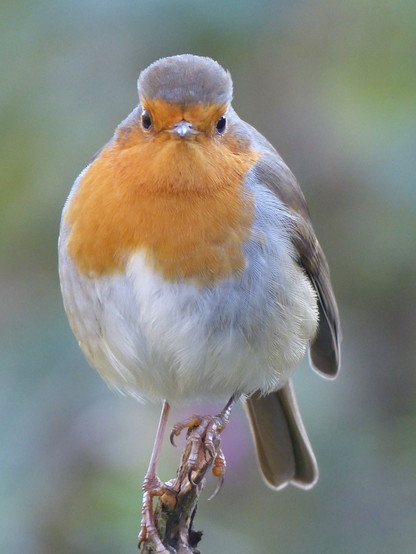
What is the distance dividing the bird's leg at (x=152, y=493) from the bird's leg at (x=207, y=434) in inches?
3.0

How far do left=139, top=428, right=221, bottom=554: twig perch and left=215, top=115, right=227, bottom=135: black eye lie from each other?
3.35ft

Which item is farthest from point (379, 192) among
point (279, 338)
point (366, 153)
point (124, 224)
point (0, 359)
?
point (0, 359)

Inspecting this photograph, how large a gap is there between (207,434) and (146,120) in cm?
101

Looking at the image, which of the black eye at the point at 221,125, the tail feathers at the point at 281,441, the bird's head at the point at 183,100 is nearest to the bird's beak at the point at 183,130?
the bird's head at the point at 183,100

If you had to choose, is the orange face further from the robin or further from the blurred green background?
the blurred green background

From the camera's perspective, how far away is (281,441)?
17.8 ft

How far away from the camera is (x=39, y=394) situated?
4.78 m

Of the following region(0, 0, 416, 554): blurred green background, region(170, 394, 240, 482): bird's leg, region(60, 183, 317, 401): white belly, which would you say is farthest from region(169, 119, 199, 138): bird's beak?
region(170, 394, 240, 482): bird's leg

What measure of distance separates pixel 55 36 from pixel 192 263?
1017 millimetres

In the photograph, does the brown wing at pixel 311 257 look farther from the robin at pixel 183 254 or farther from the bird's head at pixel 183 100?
the bird's head at pixel 183 100

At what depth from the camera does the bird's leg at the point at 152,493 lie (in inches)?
174

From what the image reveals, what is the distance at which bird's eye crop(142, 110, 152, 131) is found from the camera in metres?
4.48

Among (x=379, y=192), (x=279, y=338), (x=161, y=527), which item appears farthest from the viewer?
(x=379, y=192)

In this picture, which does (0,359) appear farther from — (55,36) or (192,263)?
(55,36)
